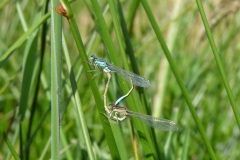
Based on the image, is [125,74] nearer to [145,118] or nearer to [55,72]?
[145,118]

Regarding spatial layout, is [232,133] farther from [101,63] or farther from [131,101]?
[131,101]

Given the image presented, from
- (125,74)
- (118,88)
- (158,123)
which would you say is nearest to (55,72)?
(125,74)

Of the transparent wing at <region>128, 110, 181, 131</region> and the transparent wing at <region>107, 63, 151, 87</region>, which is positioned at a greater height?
the transparent wing at <region>107, 63, 151, 87</region>

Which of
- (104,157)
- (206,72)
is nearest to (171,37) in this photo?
(104,157)

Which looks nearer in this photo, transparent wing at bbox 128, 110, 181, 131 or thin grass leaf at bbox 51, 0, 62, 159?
thin grass leaf at bbox 51, 0, 62, 159

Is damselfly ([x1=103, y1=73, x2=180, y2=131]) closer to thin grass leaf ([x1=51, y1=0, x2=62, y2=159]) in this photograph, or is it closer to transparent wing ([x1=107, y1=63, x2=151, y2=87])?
transparent wing ([x1=107, y1=63, x2=151, y2=87])

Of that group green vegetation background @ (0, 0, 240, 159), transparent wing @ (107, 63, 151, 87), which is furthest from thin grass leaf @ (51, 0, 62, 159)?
transparent wing @ (107, 63, 151, 87)
